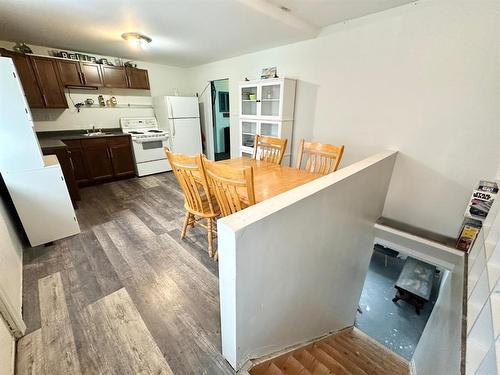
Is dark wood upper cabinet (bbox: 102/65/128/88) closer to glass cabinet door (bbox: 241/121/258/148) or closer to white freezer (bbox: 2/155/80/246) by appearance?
white freezer (bbox: 2/155/80/246)

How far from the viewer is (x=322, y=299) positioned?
164 cm

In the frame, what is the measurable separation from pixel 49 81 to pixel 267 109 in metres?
3.34

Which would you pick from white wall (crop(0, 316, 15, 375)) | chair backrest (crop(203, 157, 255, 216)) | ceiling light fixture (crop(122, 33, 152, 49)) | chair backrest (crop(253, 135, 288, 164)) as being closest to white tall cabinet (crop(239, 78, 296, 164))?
chair backrest (crop(253, 135, 288, 164))

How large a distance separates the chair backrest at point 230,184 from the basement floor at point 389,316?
10.8 ft

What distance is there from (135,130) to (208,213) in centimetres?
329

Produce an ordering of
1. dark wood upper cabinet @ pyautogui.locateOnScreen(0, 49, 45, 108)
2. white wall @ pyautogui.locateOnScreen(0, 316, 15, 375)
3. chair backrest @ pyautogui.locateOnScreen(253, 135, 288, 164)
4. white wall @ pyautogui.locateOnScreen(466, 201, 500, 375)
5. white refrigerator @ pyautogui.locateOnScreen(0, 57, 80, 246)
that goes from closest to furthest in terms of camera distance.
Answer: white wall @ pyautogui.locateOnScreen(466, 201, 500, 375)
white wall @ pyautogui.locateOnScreen(0, 316, 15, 375)
white refrigerator @ pyautogui.locateOnScreen(0, 57, 80, 246)
chair backrest @ pyautogui.locateOnScreen(253, 135, 288, 164)
dark wood upper cabinet @ pyautogui.locateOnScreen(0, 49, 45, 108)

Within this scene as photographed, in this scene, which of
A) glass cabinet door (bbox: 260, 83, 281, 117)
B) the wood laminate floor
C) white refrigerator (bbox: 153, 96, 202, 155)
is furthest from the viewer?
white refrigerator (bbox: 153, 96, 202, 155)

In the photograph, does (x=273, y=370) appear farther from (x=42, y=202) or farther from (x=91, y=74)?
(x=91, y=74)

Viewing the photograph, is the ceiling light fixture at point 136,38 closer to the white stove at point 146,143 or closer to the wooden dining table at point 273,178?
the white stove at point 146,143

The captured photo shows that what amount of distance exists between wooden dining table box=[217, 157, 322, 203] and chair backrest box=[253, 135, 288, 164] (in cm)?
23

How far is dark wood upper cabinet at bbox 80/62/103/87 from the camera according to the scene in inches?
134

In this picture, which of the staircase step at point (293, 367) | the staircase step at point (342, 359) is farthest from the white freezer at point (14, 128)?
the staircase step at point (342, 359)

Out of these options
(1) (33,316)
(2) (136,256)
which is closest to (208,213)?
(2) (136,256)

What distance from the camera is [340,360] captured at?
1673 millimetres
